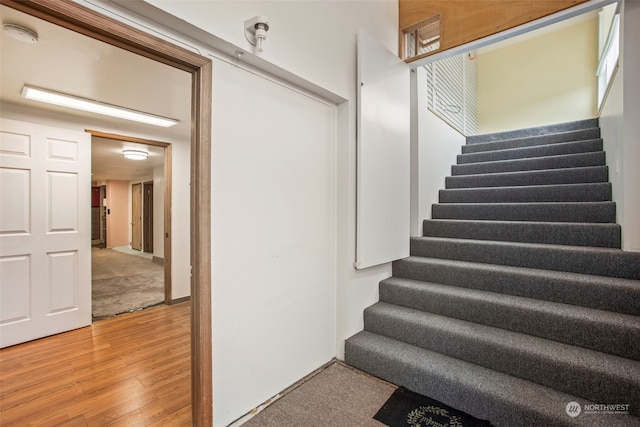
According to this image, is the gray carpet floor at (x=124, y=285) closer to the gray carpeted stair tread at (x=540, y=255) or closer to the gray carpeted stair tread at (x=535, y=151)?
the gray carpeted stair tread at (x=540, y=255)

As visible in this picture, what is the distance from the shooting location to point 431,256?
287 centimetres

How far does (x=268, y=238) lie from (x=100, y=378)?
1.78 meters

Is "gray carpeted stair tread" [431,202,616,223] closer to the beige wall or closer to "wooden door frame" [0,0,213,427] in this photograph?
"wooden door frame" [0,0,213,427]

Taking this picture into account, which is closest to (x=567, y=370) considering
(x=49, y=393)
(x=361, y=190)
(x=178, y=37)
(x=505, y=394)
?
(x=505, y=394)

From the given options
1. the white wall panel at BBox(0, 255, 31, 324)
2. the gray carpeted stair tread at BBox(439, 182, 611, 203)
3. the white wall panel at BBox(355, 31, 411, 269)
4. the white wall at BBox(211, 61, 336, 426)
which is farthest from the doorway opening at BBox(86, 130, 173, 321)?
the gray carpeted stair tread at BBox(439, 182, 611, 203)

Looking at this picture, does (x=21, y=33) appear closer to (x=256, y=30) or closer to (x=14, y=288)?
(x=256, y=30)

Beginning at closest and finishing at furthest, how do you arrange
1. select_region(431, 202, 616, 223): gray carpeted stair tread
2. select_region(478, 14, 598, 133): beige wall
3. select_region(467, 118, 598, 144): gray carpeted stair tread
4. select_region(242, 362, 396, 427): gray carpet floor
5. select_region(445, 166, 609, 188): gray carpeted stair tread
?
select_region(242, 362, 396, 427): gray carpet floor, select_region(431, 202, 616, 223): gray carpeted stair tread, select_region(445, 166, 609, 188): gray carpeted stair tread, select_region(467, 118, 598, 144): gray carpeted stair tread, select_region(478, 14, 598, 133): beige wall

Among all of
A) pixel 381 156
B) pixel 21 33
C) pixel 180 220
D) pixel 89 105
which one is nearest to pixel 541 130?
pixel 381 156

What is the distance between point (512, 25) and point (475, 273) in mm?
1970

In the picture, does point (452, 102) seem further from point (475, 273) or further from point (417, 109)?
point (475, 273)

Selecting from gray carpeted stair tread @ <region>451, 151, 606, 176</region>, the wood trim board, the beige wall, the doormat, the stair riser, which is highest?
the beige wall
